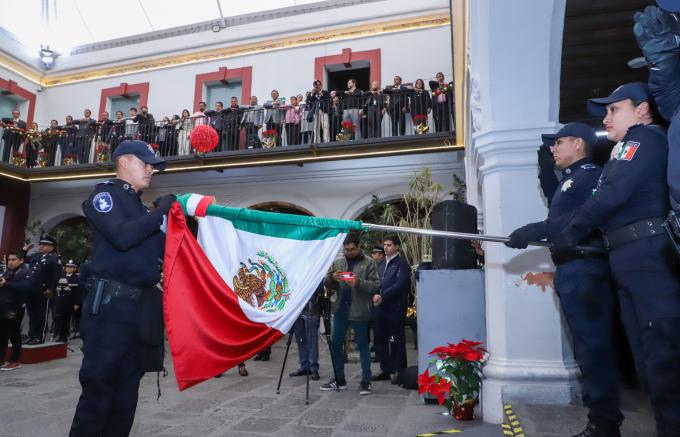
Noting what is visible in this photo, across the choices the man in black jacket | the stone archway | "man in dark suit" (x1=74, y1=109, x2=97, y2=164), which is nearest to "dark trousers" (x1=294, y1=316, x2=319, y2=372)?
the man in black jacket

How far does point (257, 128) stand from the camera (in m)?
12.2

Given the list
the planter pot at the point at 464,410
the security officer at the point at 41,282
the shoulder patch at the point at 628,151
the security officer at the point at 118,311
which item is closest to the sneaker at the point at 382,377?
the planter pot at the point at 464,410

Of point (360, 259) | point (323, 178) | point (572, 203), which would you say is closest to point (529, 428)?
point (572, 203)

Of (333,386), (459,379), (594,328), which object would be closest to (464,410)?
(459,379)

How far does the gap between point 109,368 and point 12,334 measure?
18.9 ft

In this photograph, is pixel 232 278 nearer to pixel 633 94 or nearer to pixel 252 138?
pixel 633 94

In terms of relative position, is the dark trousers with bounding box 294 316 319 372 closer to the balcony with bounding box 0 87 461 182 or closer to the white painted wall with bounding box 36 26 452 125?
the balcony with bounding box 0 87 461 182

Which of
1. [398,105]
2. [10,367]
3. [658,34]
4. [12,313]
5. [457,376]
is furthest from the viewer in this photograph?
[398,105]

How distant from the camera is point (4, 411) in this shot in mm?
4363

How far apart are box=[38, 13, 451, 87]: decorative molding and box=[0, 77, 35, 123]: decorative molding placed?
2.46 ft

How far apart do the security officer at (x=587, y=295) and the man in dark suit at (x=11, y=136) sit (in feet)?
48.9

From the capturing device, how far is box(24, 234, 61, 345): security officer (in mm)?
7391

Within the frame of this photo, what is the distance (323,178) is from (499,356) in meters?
9.07

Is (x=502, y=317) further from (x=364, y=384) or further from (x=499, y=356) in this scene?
(x=364, y=384)
